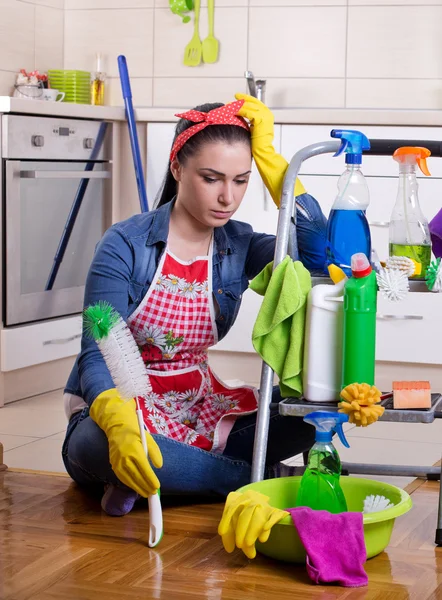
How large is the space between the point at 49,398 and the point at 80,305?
0.39 meters

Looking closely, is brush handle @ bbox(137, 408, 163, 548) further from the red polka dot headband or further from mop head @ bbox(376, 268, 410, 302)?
the red polka dot headband

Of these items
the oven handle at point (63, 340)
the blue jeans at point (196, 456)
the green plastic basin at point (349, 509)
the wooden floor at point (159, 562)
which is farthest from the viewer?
the oven handle at point (63, 340)

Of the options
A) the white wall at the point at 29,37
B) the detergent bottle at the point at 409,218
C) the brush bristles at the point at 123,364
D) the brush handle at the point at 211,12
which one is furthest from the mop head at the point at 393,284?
the brush handle at the point at 211,12

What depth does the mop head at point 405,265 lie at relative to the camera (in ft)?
6.33

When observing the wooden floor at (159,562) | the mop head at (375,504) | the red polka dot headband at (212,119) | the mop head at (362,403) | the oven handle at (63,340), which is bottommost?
the wooden floor at (159,562)

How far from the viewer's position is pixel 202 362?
2324mm

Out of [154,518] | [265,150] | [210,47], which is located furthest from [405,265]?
[210,47]

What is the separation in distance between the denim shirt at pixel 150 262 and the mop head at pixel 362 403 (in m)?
0.45

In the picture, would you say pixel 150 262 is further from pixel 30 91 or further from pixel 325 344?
pixel 30 91

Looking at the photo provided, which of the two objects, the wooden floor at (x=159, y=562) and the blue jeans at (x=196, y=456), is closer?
the wooden floor at (x=159, y=562)

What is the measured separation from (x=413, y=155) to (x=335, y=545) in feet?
2.51

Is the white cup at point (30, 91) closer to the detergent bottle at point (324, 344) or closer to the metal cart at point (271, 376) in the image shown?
the metal cart at point (271, 376)

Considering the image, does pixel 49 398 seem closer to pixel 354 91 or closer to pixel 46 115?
pixel 46 115

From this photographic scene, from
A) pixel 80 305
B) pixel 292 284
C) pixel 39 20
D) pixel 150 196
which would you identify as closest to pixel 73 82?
pixel 39 20
